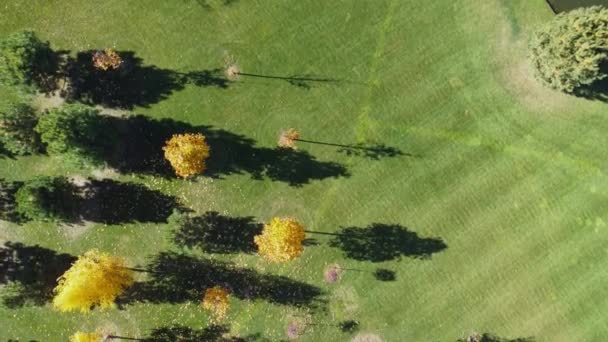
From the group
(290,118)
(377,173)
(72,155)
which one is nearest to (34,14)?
(72,155)

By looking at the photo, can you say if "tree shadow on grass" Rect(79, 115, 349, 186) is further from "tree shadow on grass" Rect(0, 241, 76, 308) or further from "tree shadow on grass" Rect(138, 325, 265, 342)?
"tree shadow on grass" Rect(138, 325, 265, 342)

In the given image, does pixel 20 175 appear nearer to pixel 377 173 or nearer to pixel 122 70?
pixel 122 70

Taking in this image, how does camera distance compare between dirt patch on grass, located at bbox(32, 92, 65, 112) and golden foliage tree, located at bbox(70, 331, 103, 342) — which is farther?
dirt patch on grass, located at bbox(32, 92, 65, 112)

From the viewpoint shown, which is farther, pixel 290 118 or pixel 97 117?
pixel 290 118

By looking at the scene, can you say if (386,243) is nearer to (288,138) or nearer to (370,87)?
(288,138)

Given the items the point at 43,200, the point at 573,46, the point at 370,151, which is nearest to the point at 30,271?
the point at 43,200

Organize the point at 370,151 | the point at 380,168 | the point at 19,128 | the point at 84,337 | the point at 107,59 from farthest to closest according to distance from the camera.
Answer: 1. the point at 380,168
2. the point at 370,151
3. the point at 107,59
4. the point at 84,337
5. the point at 19,128

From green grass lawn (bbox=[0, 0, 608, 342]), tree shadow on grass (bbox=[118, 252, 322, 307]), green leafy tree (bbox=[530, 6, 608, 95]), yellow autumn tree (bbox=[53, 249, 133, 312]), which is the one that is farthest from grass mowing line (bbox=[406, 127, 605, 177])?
yellow autumn tree (bbox=[53, 249, 133, 312])
